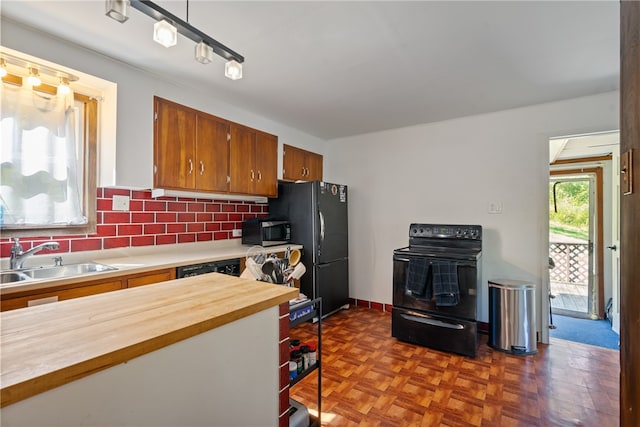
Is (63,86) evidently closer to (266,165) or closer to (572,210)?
(266,165)

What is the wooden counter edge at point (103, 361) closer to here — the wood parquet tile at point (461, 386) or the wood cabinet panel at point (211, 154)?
the wood parquet tile at point (461, 386)

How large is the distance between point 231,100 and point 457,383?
116 inches

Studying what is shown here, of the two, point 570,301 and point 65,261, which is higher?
point 65,261

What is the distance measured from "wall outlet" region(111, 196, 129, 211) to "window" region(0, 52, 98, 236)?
127mm

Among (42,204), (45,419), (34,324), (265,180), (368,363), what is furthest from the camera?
(265,180)

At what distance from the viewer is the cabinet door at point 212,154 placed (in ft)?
8.61

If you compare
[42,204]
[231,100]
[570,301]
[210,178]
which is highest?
[231,100]

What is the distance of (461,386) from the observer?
209 cm

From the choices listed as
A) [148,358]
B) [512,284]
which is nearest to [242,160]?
[148,358]

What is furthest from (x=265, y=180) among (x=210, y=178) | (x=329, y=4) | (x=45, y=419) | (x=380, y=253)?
(x=45, y=419)

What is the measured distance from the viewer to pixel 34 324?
2.56 feet

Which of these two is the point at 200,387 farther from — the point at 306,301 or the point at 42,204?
the point at 42,204

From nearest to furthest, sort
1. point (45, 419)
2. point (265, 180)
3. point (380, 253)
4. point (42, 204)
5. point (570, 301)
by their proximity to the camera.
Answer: point (45, 419), point (42, 204), point (265, 180), point (380, 253), point (570, 301)

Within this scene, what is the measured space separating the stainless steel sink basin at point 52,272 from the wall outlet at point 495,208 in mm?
3300
